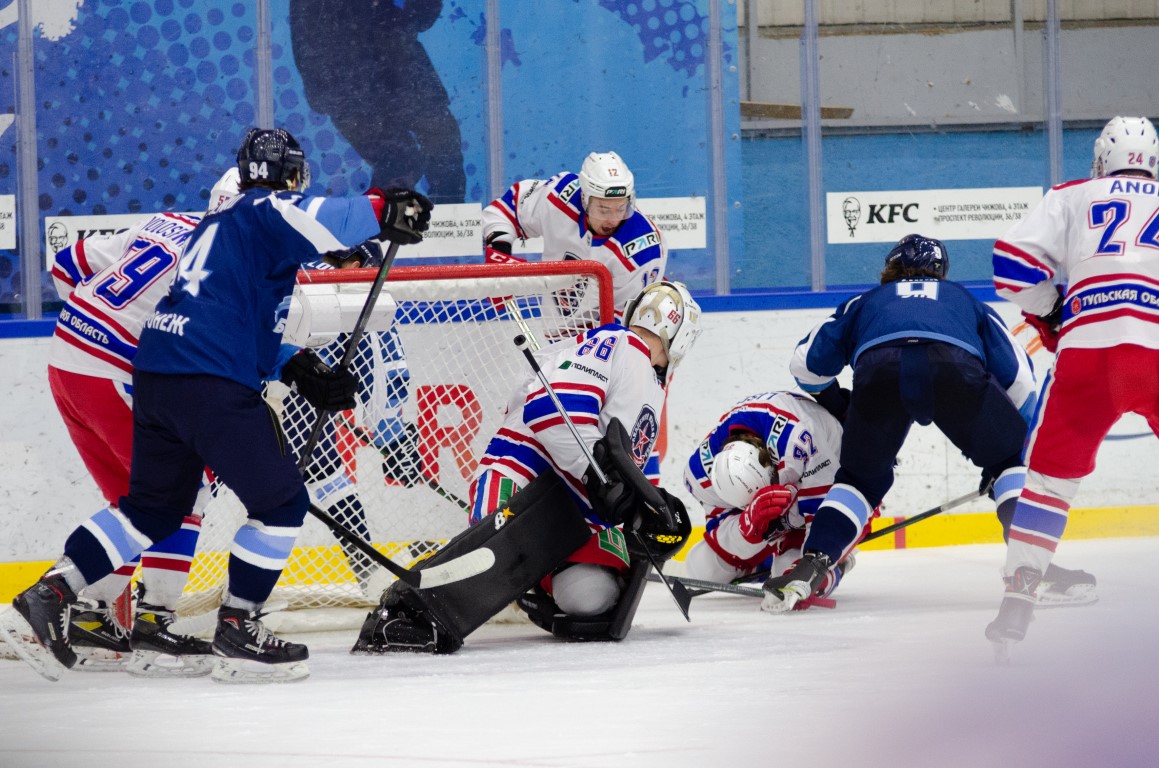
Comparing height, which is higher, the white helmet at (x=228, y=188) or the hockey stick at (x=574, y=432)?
the white helmet at (x=228, y=188)

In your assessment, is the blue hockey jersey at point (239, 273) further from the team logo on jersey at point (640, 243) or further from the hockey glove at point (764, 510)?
the team logo on jersey at point (640, 243)

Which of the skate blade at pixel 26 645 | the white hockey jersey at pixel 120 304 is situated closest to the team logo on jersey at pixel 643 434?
the white hockey jersey at pixel 120 304

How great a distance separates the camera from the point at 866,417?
3578 millimetres

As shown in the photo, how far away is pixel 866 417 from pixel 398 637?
126cm

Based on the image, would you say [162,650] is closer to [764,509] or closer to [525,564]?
[525,564]

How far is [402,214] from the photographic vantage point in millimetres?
2664

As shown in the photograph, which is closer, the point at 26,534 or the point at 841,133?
the point at 26,534

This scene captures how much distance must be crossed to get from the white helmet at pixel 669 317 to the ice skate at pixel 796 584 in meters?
0.58

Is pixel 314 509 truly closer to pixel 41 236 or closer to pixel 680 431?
pixel 680 431

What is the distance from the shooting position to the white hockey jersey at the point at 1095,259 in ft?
9.48

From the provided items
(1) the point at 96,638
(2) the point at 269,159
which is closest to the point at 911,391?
(2) the point at 269,159

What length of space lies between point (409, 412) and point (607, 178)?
0.93 metres

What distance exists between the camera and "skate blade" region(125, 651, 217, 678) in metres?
2.88

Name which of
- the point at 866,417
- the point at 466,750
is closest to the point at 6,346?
the point at 866,417
